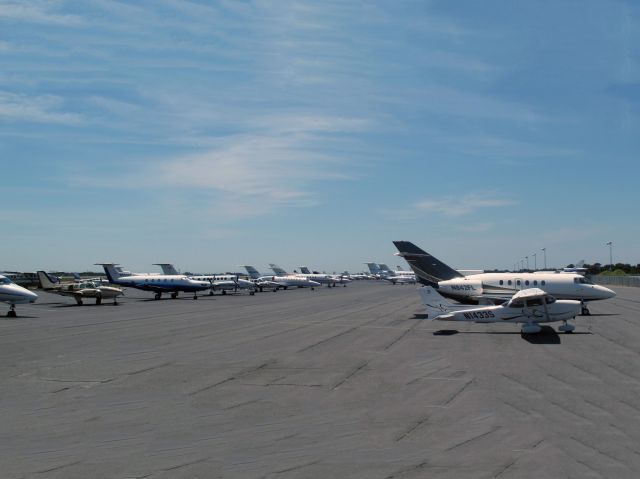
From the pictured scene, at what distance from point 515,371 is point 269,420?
8.58m

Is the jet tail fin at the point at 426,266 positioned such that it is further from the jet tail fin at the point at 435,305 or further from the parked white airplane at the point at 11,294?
the parked white airplane at the point at 11,294

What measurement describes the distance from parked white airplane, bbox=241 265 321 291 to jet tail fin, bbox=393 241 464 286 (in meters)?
61.2

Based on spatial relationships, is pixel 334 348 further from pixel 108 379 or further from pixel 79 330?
pixel 79 330

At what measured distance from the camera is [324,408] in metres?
12.4

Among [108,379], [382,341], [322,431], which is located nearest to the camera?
[322,431]

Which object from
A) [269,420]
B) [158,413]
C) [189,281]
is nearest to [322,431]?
[269,420]

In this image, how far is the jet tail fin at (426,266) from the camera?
4003 cm

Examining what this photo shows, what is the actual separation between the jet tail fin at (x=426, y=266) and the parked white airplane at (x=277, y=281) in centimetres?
6124

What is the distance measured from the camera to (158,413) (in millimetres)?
12125

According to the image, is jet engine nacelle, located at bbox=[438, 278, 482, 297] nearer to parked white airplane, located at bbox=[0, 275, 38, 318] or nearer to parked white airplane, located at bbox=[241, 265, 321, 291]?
parked white airplane, located at bbox=[0, 275, 38, 318]

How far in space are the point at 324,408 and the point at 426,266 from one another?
29.0 metres

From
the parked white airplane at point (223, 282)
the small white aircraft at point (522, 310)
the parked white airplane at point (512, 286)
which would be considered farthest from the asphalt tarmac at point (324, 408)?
the parked white airplane at point (223, 282)

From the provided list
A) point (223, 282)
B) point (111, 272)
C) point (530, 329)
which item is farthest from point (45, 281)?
point (530, 329)

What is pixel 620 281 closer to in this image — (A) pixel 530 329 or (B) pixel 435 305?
(B) pixel 435 305
